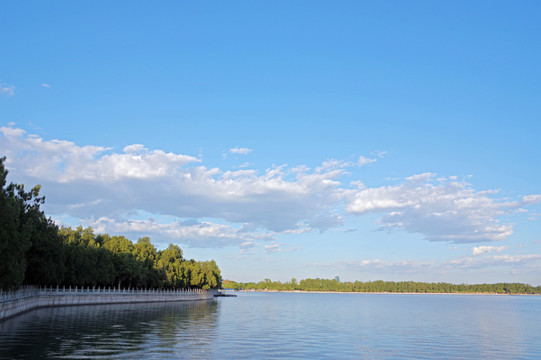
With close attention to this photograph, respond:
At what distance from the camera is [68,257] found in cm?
7394

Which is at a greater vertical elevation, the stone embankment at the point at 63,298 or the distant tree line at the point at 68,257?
the distant tree line at the point at 68,257

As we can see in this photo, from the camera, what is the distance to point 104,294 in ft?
282

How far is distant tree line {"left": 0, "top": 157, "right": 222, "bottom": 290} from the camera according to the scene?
39906 millimetres

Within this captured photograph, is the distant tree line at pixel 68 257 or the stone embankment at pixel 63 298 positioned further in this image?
the stone embankment at pixel 63 298

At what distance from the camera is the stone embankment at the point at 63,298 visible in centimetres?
4522

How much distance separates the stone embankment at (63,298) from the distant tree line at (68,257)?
4.82ft

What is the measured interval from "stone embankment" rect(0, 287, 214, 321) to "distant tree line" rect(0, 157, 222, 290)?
1470 millimetres

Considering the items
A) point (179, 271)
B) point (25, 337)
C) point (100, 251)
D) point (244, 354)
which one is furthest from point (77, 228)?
point (244, 354)

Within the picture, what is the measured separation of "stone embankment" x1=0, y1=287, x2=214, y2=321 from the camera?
45219 millimetres

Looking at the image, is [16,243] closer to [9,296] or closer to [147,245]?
[9,296]

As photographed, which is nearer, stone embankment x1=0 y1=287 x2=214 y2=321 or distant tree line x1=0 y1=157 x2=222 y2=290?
distant tree line x1=0 y1=157 x2=222 y2=290

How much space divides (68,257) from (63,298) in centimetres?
647

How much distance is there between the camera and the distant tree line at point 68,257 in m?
39.9

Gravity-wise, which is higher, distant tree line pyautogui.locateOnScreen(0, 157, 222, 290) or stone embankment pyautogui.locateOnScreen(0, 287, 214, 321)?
distant tree line pyautogui.locateOnScreen(0, 157, 222, 290)
